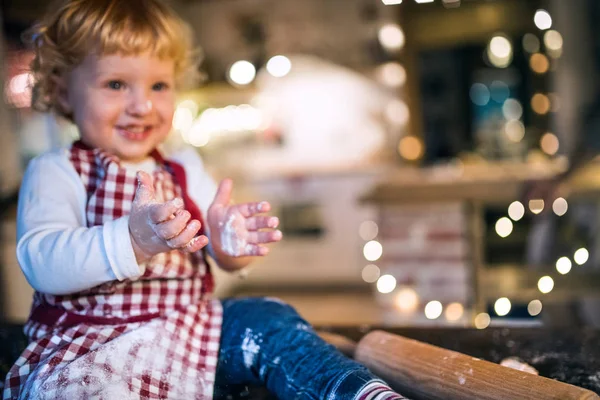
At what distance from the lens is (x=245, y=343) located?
2.79 ft

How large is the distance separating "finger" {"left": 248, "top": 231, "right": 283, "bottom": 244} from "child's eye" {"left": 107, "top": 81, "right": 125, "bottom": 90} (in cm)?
31

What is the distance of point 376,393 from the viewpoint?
0.65 metres

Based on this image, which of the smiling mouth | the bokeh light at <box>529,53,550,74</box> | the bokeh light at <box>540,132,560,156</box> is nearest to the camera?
the smiling mouth

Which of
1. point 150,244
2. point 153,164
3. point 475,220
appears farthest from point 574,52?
point 150,244

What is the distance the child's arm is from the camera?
2.56 feet

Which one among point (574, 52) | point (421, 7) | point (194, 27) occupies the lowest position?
point (574, 52)

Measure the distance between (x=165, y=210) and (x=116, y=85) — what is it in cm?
31

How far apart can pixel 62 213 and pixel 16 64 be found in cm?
239

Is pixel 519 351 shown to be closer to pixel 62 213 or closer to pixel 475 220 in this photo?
pixel 62 213

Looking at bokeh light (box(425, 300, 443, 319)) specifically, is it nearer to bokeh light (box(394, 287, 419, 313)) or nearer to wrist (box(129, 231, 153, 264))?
bokeh light (box(394, 287, 419, 313))

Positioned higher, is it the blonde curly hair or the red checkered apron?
the blonde curly hair

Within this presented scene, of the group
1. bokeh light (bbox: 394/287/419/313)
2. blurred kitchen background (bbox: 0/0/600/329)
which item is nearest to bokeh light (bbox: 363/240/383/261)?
blurred kitchen background (bbox: 0/0/600/329)

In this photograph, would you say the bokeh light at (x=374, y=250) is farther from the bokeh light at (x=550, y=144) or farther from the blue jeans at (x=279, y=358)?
the blue jeans at (x=279, y=358)

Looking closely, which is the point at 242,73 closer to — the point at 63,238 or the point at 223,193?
the point at 223,193
